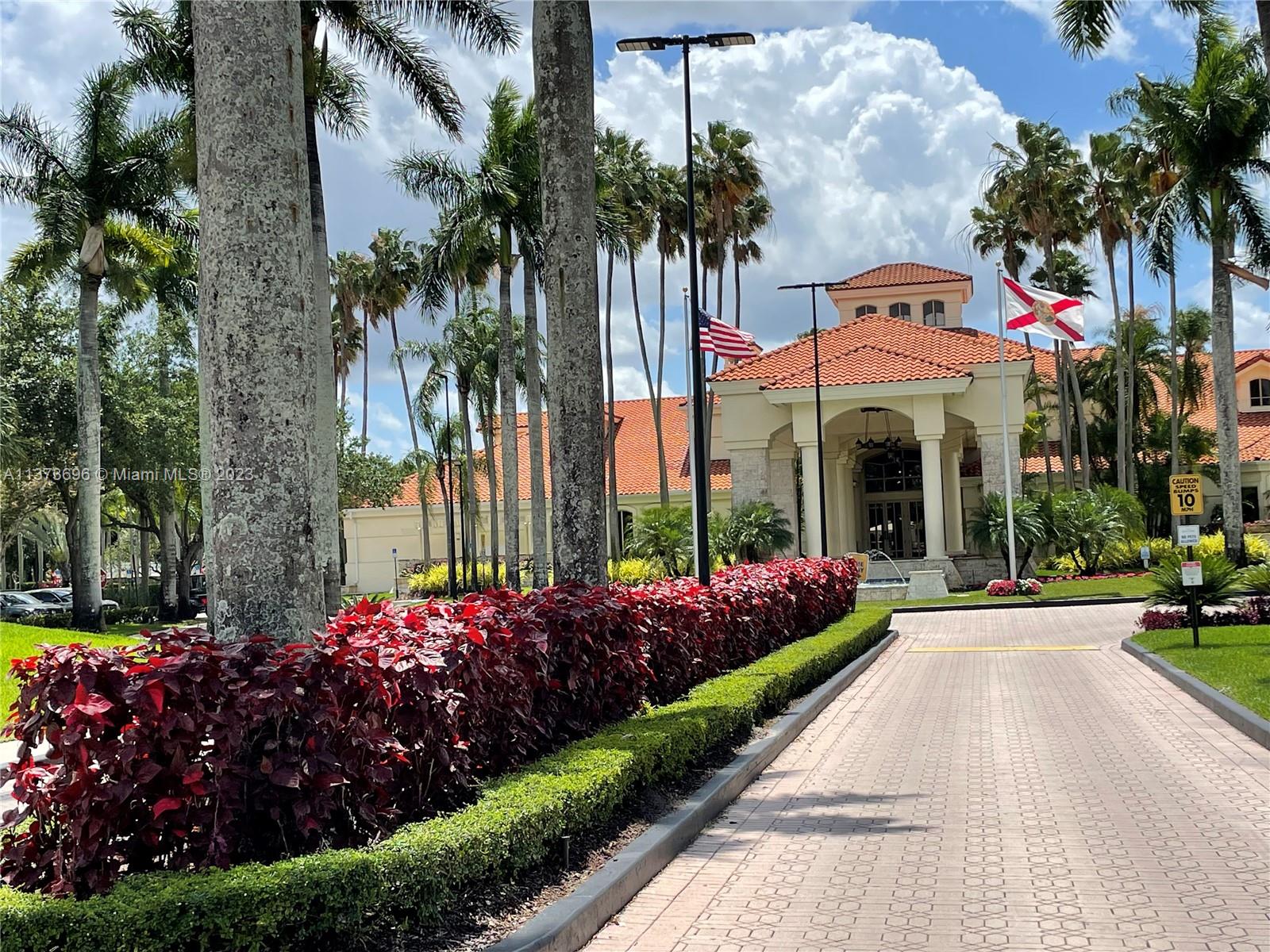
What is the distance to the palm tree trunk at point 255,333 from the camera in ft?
21.2

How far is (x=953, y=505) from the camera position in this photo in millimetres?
46188

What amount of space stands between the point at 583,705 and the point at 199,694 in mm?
4558

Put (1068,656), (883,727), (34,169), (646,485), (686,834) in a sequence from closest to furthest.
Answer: (686,834) → (883,727) → (1068,656) → (34,169) → (646,485)

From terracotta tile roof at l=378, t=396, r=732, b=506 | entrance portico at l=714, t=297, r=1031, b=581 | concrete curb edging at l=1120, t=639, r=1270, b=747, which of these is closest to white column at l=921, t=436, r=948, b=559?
entrance portico at l=714, t=297, r=1031, b=581

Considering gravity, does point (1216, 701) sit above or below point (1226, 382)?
below

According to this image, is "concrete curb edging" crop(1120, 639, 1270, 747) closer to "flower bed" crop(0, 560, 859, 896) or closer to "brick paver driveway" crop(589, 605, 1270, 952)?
"brick paver driveway" crop(589, 605, 1270, 952)

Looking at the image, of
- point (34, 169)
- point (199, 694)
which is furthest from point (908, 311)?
point (199, 694)

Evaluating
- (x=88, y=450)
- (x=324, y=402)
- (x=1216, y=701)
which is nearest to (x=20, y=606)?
(x=88, y=450)

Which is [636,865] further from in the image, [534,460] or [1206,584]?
[534,460]

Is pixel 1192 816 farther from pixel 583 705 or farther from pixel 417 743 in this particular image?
pixel 417 743

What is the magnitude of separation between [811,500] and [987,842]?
110 ft

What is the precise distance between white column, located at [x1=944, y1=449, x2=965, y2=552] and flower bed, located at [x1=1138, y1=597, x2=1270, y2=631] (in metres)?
23.6

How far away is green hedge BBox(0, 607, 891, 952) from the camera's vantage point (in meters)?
4.70

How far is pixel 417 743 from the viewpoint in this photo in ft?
21.0
